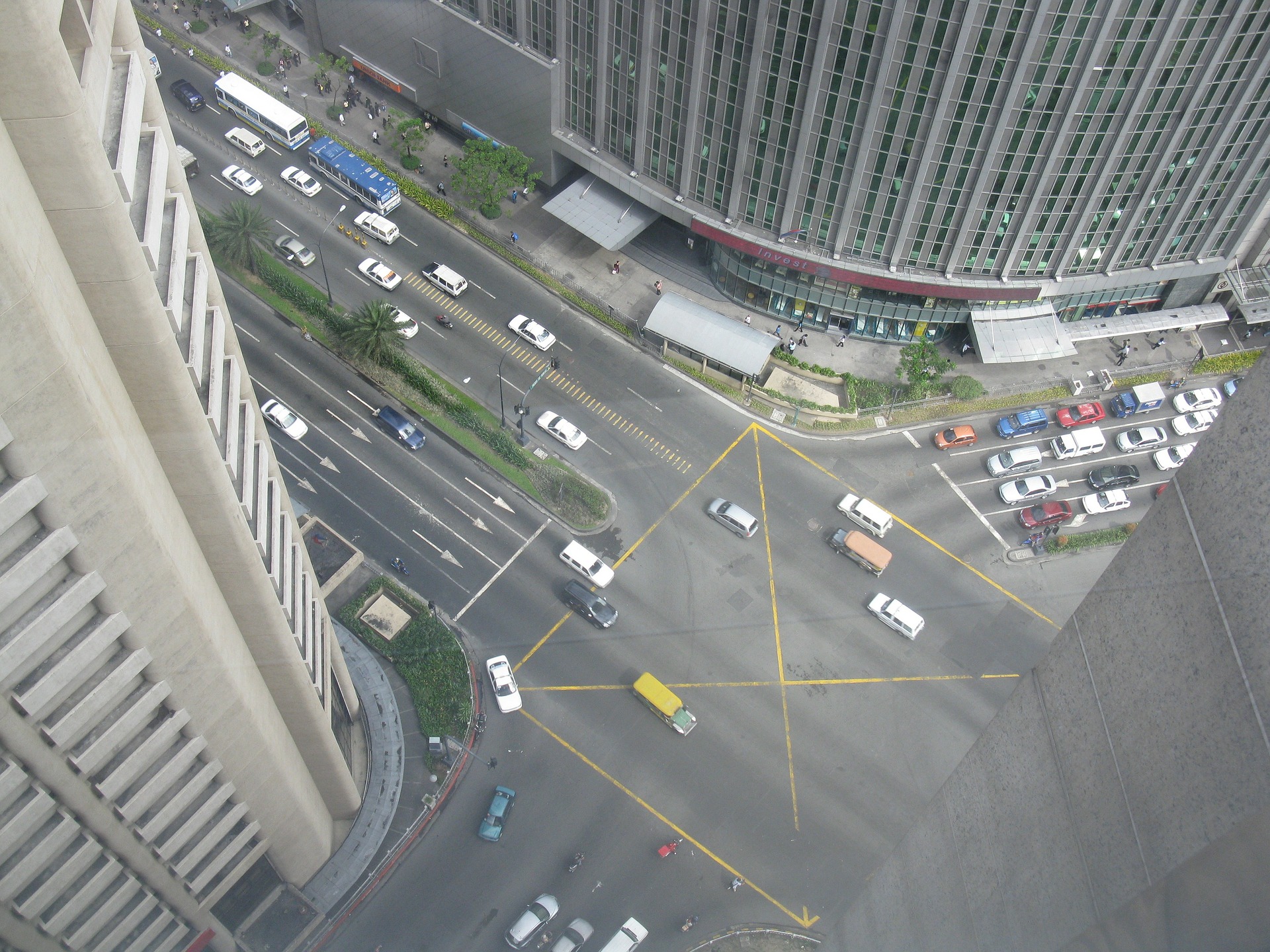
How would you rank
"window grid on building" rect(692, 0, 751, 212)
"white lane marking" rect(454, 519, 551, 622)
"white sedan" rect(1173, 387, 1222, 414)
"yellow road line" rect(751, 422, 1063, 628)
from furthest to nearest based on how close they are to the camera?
"white sedan" rect(1173, 387, 1222, 414), "yellow road line" rect(751, 422, 1063, 628), "white lane marking" rect(454, 519, 551, 622), "window grid on building" rect(692, 0, 751, 212)

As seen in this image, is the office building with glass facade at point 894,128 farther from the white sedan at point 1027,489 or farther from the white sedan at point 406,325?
the white sedan at point 406,325

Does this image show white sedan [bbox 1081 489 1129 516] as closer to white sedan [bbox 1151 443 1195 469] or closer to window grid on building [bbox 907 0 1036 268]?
white sedan [bbox 1151 443 1195 469]

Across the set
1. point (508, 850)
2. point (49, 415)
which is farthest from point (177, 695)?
point (508, 850)

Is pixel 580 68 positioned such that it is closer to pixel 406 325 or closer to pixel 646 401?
pixel 406 325

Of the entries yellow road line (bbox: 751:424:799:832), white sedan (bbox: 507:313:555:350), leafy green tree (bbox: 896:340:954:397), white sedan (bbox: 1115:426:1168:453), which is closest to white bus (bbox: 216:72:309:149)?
white sedan (bbox: 507:313:555:350)

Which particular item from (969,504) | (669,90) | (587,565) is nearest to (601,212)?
(669,90)

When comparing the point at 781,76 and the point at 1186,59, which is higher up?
the point at 1186,59

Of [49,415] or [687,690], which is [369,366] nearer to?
[687,690]
